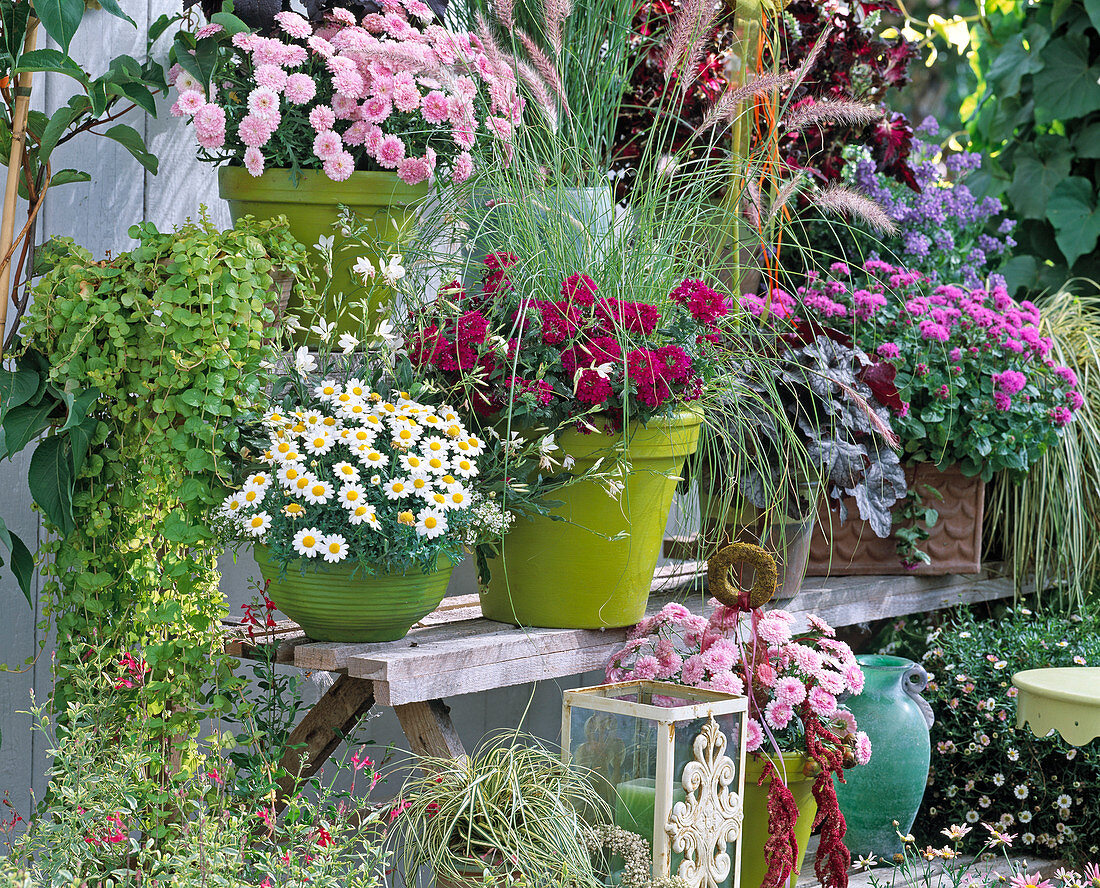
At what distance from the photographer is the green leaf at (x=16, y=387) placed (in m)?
1.50

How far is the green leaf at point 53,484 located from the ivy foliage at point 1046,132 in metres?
3.05

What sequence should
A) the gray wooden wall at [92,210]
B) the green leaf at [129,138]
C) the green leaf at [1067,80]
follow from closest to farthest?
the green leaf at [129,138] → the gray wooden wall at [92,210] → the green leaf at [1067,80]

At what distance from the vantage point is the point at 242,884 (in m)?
1.27

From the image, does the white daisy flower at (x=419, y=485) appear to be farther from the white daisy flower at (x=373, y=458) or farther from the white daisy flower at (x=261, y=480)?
the white daisy flower at (x=261, y=480)

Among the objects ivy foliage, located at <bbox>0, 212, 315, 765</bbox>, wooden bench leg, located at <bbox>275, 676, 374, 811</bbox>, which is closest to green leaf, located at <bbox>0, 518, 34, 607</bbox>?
ivy foliage, located at <bbox>0, 212, 315, 765</bbox>

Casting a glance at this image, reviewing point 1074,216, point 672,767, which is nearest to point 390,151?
point 672,767

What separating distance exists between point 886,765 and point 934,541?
620 mm

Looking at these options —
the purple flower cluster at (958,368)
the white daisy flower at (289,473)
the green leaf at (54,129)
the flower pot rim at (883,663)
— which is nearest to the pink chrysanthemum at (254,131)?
the green leaf at (54,129)

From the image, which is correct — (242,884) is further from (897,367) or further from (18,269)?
(897,367)

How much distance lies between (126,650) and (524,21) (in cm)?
144

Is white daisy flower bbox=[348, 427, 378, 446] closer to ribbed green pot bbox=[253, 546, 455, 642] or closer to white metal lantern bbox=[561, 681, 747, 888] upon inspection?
ribbed green pot bbox=[253, 546, 455, 642]

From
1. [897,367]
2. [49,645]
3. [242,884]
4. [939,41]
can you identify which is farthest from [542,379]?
[939,41]

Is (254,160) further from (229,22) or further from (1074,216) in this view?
(1074,216)

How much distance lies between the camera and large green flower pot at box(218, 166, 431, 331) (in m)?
1.71
